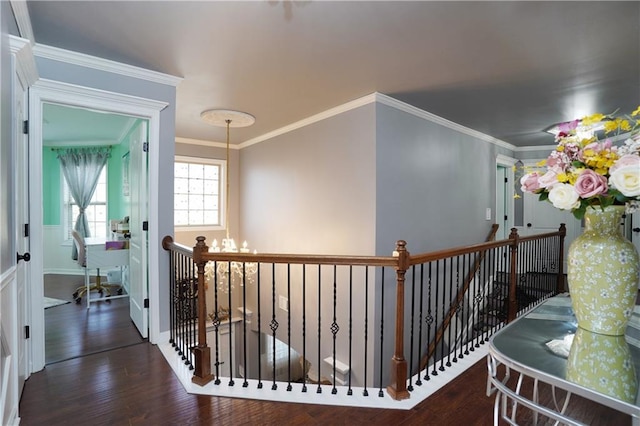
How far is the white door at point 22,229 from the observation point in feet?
6.39

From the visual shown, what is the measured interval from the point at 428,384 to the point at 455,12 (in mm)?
2411

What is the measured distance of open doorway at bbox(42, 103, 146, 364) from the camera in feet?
10.1

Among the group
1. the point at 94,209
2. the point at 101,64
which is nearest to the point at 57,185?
the point at 94,209

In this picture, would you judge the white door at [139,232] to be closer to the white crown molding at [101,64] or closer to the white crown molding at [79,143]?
the white crown molding at [101,64]

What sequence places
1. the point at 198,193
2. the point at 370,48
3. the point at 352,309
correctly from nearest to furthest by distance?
the point at 370,48 < the point at 352,309 < the point at 198,193

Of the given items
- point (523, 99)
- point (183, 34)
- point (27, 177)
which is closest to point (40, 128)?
point (27, 177)

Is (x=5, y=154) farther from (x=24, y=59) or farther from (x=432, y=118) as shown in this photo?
(x=432, y=118)

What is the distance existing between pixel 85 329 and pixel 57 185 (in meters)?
4.13

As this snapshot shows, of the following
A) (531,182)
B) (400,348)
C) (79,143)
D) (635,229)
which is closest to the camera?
(531,182)

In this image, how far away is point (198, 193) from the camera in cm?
570

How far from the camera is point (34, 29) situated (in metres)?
2.09

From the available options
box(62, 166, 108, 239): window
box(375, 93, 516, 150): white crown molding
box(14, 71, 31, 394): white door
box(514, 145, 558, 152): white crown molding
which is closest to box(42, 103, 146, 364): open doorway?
box(62, 166, 108, 239): window

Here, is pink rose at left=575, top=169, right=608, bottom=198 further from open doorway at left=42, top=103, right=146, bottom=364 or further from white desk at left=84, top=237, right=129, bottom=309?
white desk at left=84, top=237, right=129, bottom=309

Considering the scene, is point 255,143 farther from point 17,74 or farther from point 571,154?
point 571,154
